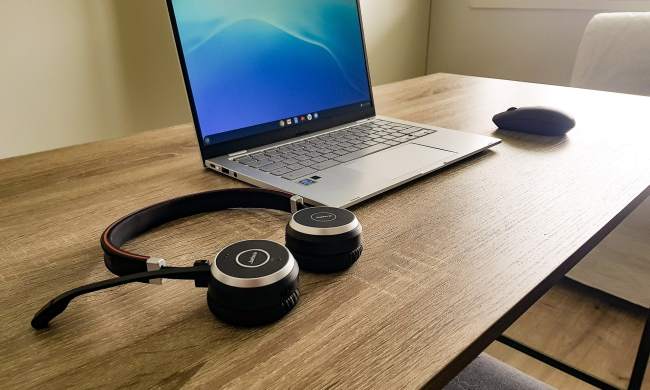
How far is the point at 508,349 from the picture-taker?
4.62 ft

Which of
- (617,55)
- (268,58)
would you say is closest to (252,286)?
(268,58)

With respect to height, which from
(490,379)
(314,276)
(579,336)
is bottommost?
(579,336)

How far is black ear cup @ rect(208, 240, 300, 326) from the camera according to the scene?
34 cm

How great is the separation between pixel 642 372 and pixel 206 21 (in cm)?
113

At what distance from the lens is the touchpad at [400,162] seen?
0.62 meters

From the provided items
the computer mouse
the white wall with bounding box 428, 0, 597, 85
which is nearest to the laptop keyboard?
the computer mouse

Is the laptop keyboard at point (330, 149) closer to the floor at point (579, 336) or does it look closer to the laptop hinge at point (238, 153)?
the laptop hinge at point (238, 153)

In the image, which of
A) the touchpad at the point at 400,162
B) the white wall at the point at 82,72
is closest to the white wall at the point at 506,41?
the white wall at the point at 82,72

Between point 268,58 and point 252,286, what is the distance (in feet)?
1.44

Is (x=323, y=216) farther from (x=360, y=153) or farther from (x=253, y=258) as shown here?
(x=360, y=153)

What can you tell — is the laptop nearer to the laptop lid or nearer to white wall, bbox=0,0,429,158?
the laptop lid

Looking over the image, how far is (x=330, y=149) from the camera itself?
0.70 m

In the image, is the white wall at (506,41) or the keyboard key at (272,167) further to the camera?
the white wall at (506,41)

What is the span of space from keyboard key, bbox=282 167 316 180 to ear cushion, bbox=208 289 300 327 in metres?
0.25
